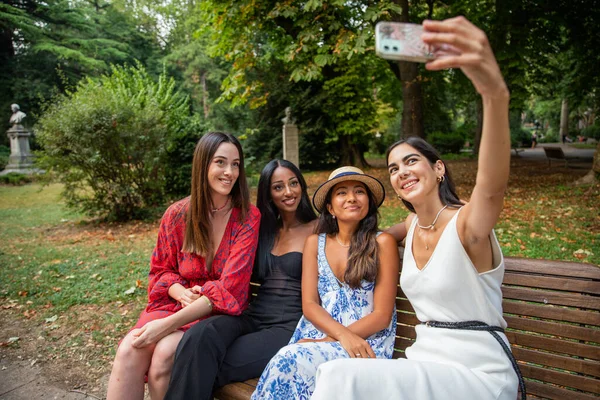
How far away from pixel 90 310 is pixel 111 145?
16.7 feet

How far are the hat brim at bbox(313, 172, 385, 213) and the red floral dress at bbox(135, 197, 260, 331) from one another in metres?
0.47

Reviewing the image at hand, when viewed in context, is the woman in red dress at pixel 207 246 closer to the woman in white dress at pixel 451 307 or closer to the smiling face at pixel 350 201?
the smiling face at pixel 350 201

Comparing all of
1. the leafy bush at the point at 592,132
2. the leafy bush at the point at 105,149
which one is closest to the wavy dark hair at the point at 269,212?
the leafy bush at the point at 105,149

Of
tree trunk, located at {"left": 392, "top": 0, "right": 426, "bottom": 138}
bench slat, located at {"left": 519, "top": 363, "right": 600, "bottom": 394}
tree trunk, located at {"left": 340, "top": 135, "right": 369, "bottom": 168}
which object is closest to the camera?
bench slat, located at {"left": 519, "top": 363, "right": 600, "bottom": 394}

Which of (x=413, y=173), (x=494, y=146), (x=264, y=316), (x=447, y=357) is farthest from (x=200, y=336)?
(x=494, y=146)

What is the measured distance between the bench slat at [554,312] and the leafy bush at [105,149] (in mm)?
8503

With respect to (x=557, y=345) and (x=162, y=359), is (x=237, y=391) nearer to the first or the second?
(x=162, y=359)

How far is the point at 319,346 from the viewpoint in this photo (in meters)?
2.34

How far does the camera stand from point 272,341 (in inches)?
104

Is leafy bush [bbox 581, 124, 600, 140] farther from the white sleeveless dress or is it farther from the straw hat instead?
the white sleeveless dress

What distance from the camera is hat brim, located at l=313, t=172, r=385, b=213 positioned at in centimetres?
266

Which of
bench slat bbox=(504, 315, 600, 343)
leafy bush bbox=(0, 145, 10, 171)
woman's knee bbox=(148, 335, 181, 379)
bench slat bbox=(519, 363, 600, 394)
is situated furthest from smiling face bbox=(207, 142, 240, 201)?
leafy bush bbox=(0, 145, 10, 171)

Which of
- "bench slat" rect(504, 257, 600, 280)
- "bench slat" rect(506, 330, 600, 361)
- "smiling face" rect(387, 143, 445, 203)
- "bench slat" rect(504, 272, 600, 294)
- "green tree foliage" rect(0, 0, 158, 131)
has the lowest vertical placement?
"bench slat" rect(506, 330, 600, 361)

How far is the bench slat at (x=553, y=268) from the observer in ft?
7.07
